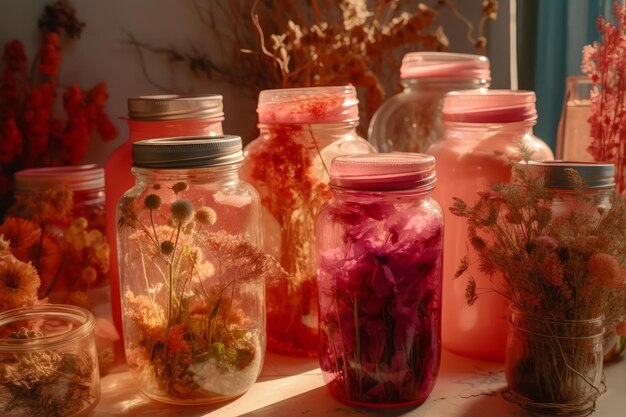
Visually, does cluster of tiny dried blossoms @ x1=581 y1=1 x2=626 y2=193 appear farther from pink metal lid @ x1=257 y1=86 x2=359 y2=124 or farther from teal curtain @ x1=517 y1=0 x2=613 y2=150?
pink metal lid @ x1=257 y1=86 x2=359 y2=124

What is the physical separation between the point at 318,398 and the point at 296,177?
11.0 inches

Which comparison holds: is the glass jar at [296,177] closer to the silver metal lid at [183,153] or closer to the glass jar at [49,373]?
the silver metal lid at [183,153]

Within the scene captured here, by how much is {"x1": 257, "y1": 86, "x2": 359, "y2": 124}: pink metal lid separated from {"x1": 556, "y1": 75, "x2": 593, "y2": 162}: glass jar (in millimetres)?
409

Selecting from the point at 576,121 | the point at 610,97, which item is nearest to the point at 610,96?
the point at 610,97

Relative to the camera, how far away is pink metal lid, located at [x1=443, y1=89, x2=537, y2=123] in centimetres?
83

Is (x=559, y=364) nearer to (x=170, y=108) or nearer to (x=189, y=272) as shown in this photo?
(x=189, y=272)

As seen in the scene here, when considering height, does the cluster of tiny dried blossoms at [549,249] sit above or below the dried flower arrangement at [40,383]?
above

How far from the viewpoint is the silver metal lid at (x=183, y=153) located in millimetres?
706

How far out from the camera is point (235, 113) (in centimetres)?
129

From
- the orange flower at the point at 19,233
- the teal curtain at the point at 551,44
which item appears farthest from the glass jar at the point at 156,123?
the teal curtain at the point at 551,44

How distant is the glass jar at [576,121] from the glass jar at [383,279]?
0.45 m

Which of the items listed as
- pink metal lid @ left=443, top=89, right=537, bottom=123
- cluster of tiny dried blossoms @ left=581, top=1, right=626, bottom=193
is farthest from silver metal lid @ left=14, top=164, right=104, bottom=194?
cluster of tiny dried blossoms @ left=581, top=1, right=626, bottom=193

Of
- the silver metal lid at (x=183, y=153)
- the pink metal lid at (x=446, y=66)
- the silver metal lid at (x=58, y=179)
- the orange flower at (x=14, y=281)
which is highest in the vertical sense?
the pink metal lid at (x=446, y=66)

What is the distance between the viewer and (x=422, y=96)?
1059 millimetres
